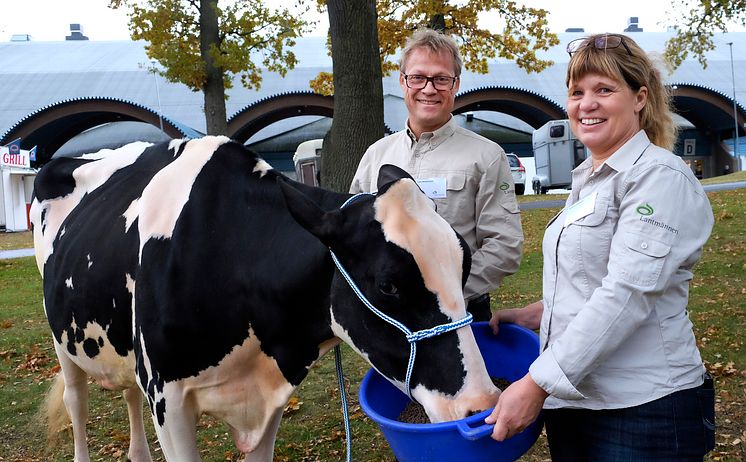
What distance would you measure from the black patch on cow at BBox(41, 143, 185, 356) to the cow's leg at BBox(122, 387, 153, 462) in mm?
716

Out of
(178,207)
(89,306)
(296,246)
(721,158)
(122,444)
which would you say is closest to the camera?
(296,246)

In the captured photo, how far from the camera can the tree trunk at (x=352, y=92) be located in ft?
19.8

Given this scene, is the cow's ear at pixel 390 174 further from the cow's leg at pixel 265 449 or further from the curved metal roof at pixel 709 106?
the curved metal roof at pixel 709 106

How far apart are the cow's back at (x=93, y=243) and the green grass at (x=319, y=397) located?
4.44 feet

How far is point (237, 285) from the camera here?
2.42 m

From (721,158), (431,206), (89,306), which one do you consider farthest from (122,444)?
(721,158)

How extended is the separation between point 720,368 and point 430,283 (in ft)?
12.3

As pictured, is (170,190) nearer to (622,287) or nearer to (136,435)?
(622,287)

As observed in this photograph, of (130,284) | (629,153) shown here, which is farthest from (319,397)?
(629,153)

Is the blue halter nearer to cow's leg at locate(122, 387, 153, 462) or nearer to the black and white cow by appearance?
the black and white cow

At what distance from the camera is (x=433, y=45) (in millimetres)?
2676

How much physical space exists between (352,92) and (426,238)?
4.35 meters

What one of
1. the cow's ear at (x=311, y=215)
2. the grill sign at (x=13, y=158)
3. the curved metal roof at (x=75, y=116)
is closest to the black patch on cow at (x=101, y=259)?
the cow's ear at (x=311, y=215)

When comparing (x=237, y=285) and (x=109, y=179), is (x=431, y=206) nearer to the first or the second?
(x=237, y=285)
